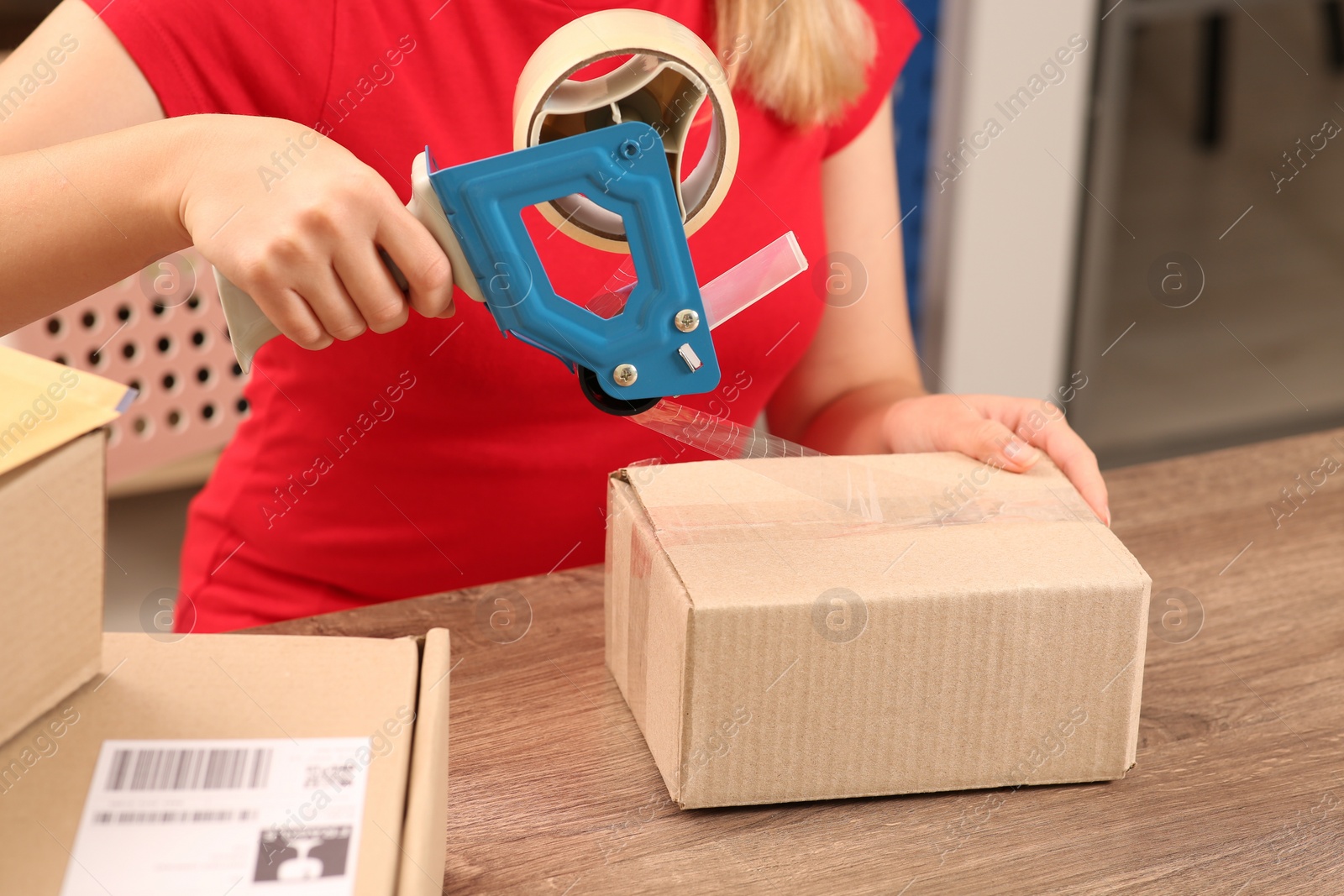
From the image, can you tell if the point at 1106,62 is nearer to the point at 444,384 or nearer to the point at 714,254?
the point at 714,254

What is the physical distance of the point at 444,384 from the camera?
937 millimetres

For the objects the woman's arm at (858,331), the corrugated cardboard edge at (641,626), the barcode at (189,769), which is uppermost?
the barcode at (189,769)

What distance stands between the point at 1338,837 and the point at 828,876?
27 cm

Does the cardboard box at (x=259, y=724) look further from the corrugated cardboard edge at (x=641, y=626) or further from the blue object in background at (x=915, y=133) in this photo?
the blue object in background at (x=915, y=133)

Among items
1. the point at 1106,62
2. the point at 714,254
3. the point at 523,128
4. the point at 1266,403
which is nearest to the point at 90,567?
the point at 523,128

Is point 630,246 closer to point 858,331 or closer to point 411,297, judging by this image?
point 411,297

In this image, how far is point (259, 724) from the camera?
53 cm

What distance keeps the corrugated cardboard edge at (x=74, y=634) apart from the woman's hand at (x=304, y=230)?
119 millimetres

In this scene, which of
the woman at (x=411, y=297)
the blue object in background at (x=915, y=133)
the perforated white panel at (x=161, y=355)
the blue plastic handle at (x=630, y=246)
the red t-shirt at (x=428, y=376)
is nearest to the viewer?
the blue plastic handle at (x=630, y=246)

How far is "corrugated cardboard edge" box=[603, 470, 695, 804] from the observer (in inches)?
23.5

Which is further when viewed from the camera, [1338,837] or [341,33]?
Result: [341,33]

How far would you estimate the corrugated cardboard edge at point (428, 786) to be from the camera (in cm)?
46

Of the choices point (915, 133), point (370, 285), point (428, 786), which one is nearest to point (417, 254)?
point (370, 285)

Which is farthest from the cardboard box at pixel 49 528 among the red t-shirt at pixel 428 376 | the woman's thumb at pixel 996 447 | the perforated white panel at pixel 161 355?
the perforated white panel at pixel 161 355
